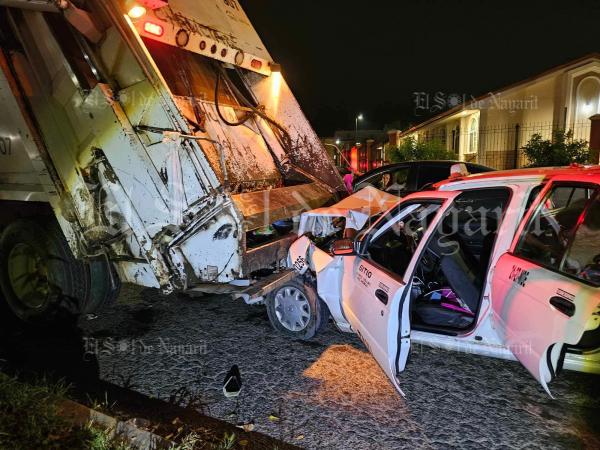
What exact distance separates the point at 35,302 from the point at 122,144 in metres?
2.31

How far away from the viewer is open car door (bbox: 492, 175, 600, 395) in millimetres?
2521

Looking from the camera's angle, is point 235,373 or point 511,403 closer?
point 511,403

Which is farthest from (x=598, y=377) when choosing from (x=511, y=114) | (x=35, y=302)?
(x=511, y=114)

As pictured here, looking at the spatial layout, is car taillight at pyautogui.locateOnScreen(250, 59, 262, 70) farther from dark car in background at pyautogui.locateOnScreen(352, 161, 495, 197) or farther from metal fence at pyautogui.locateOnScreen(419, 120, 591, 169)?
metal fence at pyautogui.locateOnScreen(419, 120, 591, 169)

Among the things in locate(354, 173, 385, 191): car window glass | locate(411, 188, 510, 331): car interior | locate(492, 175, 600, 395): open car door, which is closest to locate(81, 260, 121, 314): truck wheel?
locate(411, 188, 510, 331): car interior

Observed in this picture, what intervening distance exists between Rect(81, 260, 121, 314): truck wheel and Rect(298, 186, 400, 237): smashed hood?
2.02 meters

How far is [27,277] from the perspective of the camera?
4988 mm

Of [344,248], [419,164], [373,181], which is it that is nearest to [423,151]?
[373,181]

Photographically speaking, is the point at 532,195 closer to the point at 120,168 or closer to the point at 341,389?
the point at 341,389

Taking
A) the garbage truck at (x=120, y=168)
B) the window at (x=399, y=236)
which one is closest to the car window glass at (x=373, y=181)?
the garbage truck at (x=120, y=168)

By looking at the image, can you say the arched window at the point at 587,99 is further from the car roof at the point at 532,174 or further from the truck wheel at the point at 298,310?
the truck wheel at the point at 298,310

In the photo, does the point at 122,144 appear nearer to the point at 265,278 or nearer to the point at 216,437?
the point at 265,278

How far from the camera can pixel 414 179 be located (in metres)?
7.41

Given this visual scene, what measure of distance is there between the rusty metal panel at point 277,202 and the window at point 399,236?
39.0 inches
